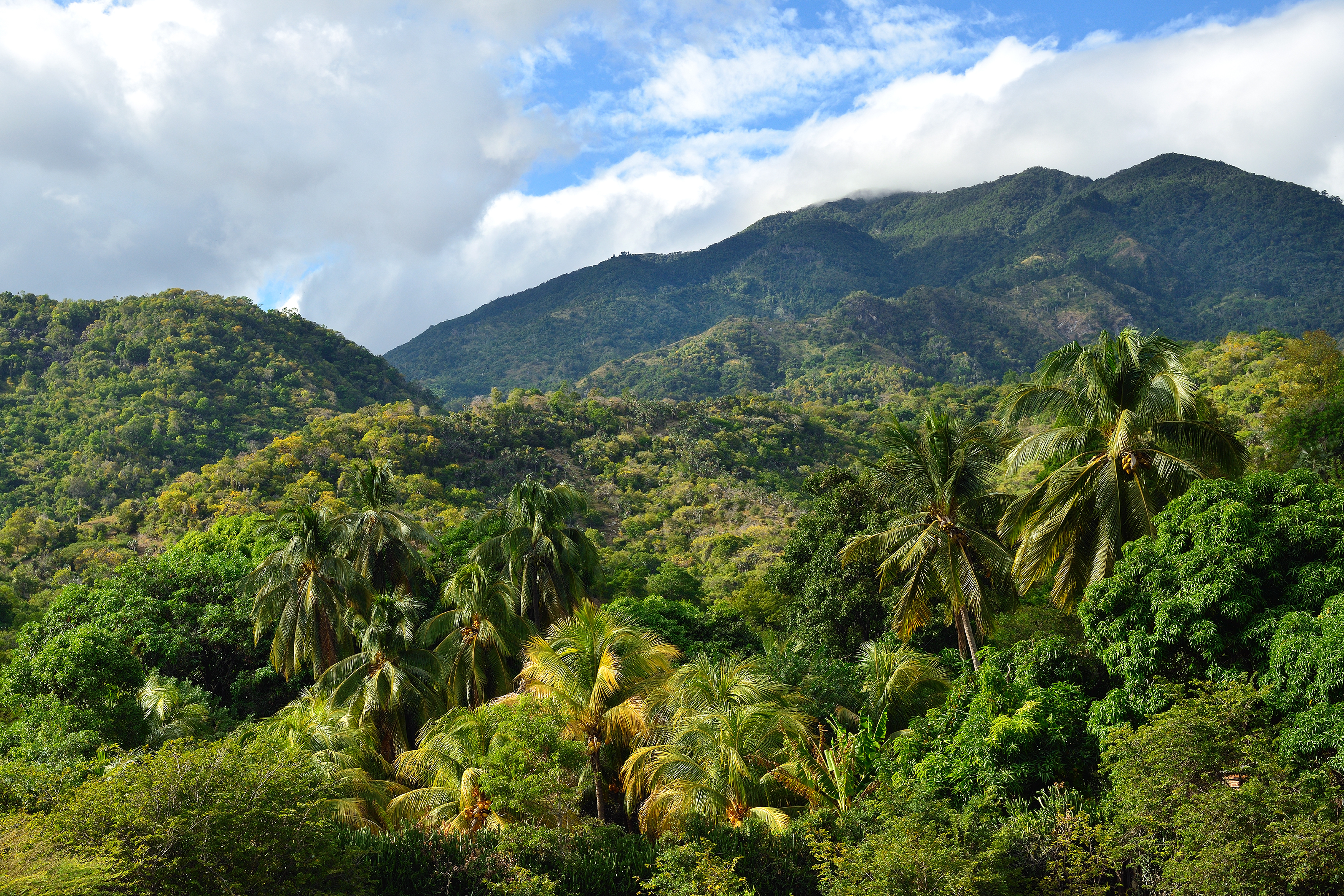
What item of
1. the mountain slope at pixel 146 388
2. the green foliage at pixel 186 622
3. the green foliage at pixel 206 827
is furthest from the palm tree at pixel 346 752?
the mountain slope at pixel 146 388

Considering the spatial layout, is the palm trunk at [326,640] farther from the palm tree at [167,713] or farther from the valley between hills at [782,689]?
the palm tree at [167,713]

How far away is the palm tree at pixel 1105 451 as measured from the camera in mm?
15680

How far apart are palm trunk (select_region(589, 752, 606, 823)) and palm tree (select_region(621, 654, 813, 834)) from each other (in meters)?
0.63

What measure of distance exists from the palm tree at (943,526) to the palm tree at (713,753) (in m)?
4.29

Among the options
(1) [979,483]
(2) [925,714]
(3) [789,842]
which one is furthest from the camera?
(1) [979,483]

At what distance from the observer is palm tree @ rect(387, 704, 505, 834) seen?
51.8 ft

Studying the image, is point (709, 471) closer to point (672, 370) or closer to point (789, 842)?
point (789, 842)

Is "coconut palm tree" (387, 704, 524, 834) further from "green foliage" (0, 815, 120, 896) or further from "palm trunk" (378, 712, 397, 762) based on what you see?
"green foliage" (0, 815, 120, 896)

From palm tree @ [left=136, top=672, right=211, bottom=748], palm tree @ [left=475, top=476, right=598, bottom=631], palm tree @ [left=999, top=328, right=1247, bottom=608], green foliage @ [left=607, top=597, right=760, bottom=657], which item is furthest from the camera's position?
green foliage @ [left=607, top=597, right=760, bottom=657]

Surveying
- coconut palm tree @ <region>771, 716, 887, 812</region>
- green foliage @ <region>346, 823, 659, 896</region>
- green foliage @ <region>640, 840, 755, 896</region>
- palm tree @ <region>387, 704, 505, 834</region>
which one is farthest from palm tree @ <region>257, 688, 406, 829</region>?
coconut palm tree @ <region>771, 716, 887, 812</region>

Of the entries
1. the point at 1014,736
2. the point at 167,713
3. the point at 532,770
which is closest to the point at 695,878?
the point at 532,770

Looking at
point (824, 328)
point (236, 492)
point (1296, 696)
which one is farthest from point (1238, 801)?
point (824, 328)

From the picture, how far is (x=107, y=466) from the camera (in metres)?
59.9

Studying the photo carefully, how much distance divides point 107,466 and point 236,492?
636 inches
